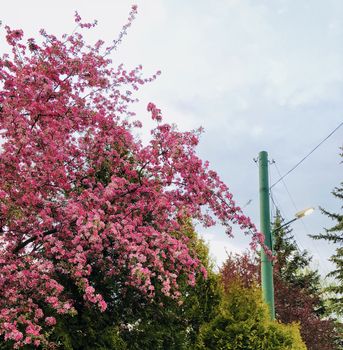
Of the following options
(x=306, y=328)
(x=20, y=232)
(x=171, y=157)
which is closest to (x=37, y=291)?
(x=20, y=232)

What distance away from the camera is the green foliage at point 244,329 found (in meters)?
10.1

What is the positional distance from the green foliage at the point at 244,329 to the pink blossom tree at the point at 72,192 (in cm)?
223

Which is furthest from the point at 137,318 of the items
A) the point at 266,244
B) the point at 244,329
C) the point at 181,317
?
the point at 266,244

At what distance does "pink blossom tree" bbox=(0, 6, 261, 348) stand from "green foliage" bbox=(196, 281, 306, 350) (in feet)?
7.32

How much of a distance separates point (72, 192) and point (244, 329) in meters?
4.86

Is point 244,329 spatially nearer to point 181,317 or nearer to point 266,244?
point 181,317

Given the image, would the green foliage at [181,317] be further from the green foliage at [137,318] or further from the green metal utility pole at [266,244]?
the green metal utility pole at [266,244]

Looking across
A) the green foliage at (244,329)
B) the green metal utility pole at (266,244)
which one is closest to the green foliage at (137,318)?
the green foliage at (244,329)

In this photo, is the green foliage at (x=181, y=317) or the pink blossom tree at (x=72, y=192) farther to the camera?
the green foliage at (x=181, y=317)

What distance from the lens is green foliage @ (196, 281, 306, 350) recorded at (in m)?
10.1

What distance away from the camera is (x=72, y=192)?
791 centimetres

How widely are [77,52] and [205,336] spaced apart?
6.32m

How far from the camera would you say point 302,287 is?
24.3 metres

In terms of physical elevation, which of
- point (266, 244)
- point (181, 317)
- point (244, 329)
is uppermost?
point (266, 244)
